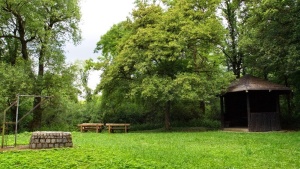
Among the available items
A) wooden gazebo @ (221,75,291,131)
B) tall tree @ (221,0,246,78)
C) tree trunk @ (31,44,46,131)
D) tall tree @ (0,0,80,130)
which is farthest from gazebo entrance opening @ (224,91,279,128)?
tree trunk @ (31,44,46,131)

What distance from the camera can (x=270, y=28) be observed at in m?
19.1

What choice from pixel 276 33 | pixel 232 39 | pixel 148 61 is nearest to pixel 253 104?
pixel 276 33

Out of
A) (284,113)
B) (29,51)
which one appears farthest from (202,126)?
(29,51)

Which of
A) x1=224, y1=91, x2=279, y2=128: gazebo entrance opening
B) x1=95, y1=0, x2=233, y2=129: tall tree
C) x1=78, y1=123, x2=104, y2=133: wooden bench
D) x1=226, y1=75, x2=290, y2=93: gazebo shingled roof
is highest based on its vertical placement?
x1=95, y1=0, x2=233, y2=129: tall tree

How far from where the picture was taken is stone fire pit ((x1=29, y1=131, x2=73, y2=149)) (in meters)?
9.95

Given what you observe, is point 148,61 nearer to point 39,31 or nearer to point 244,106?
point 39,31

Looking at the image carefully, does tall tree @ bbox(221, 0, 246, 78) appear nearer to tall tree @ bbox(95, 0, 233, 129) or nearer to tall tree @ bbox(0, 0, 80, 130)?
tall tree @ bbox(95, 0, 233, 129)

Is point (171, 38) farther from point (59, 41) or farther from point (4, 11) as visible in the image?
point (4, 11)

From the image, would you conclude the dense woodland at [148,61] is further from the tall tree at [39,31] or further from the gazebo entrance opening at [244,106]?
the gazebo entrance opening at [244,106]

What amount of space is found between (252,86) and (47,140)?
44.4ft

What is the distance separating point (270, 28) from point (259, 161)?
13.5 meters

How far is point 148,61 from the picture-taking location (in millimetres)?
18672

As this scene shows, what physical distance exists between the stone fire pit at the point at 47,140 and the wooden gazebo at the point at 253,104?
481 inches

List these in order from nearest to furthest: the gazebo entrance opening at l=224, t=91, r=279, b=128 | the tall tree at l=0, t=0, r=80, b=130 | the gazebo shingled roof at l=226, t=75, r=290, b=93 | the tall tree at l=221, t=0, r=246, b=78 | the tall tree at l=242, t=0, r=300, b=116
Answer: the tall tree at l=242, t=0, r=300, b=116 < the gazebo shingled roof at l=226, t=75, r=290, b=93 < the gazebo entrance opening at l=224, t=91, r=279, b=128 < the tall tree at l=0, t=0, r=80, b=130 < the tall tree at l=221, t=0, r=246, b=78
